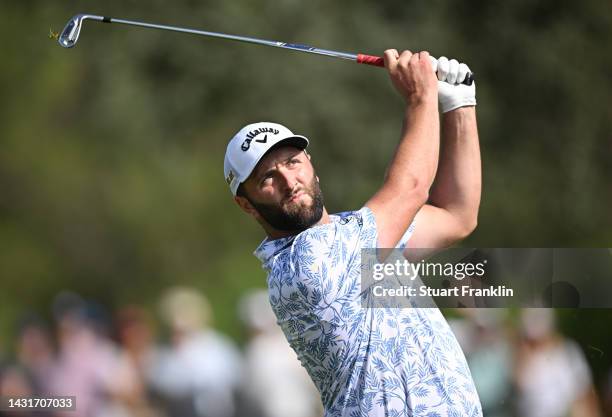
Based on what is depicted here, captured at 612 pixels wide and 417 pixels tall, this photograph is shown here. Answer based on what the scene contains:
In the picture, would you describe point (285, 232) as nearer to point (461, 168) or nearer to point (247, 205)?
point (247, 205)

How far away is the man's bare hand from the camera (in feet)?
11.3

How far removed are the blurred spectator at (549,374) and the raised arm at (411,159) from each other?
2.91 metres

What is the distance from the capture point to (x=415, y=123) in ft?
11.2

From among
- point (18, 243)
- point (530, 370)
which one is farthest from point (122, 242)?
point (530, 370)

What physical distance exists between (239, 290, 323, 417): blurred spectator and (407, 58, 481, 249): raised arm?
3.55 meters

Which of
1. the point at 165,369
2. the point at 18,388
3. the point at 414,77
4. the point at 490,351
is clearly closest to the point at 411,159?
the point at 414,77

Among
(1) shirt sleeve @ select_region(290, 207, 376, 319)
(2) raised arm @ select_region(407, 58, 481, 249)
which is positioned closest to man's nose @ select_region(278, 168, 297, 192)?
(1) shirt sleeve @ select_region(290, 207, 376, 319)

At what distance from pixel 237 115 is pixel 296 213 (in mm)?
8626

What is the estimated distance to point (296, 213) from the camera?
3.46m

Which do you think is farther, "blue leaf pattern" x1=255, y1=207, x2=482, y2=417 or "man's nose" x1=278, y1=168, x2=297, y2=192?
"man's nose" x1=278, y1=168, x2=297, y2=192

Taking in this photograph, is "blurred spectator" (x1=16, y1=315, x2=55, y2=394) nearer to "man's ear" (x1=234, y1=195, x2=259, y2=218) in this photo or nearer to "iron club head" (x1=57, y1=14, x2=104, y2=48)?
"iron club head" (x1=57, y1=14, x2=104, y2=48)

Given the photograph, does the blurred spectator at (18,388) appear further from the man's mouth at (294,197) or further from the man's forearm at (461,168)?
the man's mouth at (294,197)

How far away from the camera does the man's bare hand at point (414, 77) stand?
11.3ft

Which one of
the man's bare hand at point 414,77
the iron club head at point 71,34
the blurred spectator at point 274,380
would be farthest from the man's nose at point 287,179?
the blurred spectator at point 274,380
